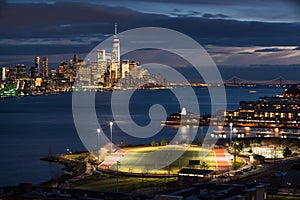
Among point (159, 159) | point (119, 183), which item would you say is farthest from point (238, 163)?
point (119, 183)

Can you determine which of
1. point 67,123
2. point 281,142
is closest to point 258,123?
point 67,123

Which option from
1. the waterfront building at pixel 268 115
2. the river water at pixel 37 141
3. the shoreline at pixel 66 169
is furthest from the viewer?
the waterfront building at pixel 268 115

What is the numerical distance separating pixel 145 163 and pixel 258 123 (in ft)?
37.2

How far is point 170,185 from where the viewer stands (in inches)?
254

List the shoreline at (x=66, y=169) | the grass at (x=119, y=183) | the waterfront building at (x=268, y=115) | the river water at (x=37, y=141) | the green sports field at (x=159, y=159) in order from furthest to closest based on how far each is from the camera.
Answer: the waterfront building at (x=268, y=115) < the river water at (x=37, y=141) < the green sports field at (x=159, y=159) < the shoreline at (x=66, y=169) < the grass at (x=119, y=183)

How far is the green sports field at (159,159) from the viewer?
25.8 ft

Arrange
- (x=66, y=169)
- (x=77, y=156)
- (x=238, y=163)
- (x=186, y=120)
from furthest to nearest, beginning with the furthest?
(x=186, y=120)
(x=77, y=156)
(x=66, y=169)
(x=238, y=163)

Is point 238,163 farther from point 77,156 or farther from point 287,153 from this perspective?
point 77,156

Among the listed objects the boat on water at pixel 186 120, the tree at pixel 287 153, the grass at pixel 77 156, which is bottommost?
the grass at pixel 77 156

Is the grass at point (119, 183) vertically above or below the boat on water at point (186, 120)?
below

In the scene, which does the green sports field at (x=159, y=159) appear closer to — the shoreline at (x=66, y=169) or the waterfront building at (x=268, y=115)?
the shoreline at (x=66, y=169)

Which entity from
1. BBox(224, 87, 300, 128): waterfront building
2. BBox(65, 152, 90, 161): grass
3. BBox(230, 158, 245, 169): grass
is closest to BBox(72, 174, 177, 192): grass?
BBox(230, 158, 245, 169): grass

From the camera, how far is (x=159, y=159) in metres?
8.84

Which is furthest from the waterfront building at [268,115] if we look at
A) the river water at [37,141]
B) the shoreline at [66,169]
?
the shoreline at [66,169]
